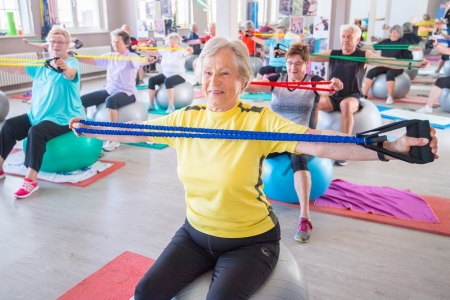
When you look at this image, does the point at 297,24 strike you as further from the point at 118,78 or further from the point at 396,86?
the point at 118,78

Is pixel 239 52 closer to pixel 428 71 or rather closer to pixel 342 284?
pixel 342 284

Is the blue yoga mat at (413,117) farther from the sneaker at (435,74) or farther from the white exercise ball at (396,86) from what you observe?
the sneaker at (435,74)

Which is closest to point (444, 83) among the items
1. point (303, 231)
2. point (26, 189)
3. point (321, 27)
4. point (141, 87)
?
point (321, 27)

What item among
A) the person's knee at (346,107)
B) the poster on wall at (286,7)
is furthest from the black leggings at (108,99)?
the poster on wall at (286,7)

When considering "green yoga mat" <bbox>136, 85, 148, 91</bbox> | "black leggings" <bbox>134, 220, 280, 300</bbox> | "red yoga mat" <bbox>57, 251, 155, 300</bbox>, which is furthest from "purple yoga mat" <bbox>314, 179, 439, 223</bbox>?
"green yoga mat" <bbox>136, 85, 148, 91</bbox>

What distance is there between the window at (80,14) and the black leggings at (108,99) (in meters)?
4.41

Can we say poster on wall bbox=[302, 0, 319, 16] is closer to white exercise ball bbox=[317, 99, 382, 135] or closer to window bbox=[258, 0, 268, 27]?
white exercise ball bbox=[317, 99, 382, 135]

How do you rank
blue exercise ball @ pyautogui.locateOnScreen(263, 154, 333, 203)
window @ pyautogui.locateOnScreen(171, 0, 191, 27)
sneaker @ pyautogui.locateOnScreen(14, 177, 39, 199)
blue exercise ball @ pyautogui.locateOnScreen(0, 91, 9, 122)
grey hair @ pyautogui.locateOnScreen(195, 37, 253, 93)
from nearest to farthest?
1. grey hair @ pyautogui.locateOnScreen(195, 37, 253, 93)
2. blue exercise ball @ pyautogui.locateOnScreen(263, 154, 333, 203)
3. sneaker @ pyautogui.locateOnScreen(14, 177, 39, 199)
4. blue exercise ball @ pyautogui.locateOnScreen(0, 91, 9, 122)
5. window @ pyautogui.locateOnScreen(171, 0, 191, 27)

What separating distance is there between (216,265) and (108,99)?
10.3 feet

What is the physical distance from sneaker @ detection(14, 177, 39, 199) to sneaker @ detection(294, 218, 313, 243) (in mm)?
2005

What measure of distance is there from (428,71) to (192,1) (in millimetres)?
6203

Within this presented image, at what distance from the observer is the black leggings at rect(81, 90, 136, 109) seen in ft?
13.8

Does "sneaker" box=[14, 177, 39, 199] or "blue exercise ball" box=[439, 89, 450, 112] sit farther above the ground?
"blue exercise ball" box=[439, 89, 450, 112]

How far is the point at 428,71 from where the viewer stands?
32.6 feet
